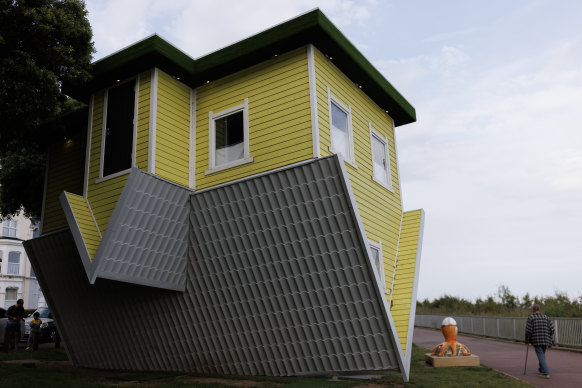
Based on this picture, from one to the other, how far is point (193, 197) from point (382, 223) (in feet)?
16.9

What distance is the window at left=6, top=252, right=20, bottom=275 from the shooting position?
1822 inches

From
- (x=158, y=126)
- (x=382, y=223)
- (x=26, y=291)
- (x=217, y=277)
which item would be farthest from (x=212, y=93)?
(x=26, y=291)

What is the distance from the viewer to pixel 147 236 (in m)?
11.5

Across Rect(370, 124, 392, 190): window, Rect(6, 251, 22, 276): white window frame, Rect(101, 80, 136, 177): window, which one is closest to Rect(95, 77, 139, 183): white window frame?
Rect(101, 80, 136, 177): window

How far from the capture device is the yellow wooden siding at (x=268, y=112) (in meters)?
11.4

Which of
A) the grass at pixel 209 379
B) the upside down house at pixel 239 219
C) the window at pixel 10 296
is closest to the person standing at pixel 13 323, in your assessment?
the grass at pixel 209 379

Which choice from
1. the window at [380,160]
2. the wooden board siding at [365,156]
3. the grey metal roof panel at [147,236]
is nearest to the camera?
the grey metal roof panel at [147,236]

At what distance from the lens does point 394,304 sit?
13250 millimetres

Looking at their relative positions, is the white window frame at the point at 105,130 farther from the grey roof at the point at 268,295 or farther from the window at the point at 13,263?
the window at the point at 13,263

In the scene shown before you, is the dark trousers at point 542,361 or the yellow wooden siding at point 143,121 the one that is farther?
the dark trousers at point 542,361

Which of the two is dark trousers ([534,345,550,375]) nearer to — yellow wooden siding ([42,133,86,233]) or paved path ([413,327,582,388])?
paved path ([413,327,582,388])

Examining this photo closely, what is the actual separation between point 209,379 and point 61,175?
27.6ft

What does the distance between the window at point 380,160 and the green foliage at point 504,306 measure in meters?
15.8

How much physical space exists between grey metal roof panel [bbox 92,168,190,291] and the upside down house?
34mm
